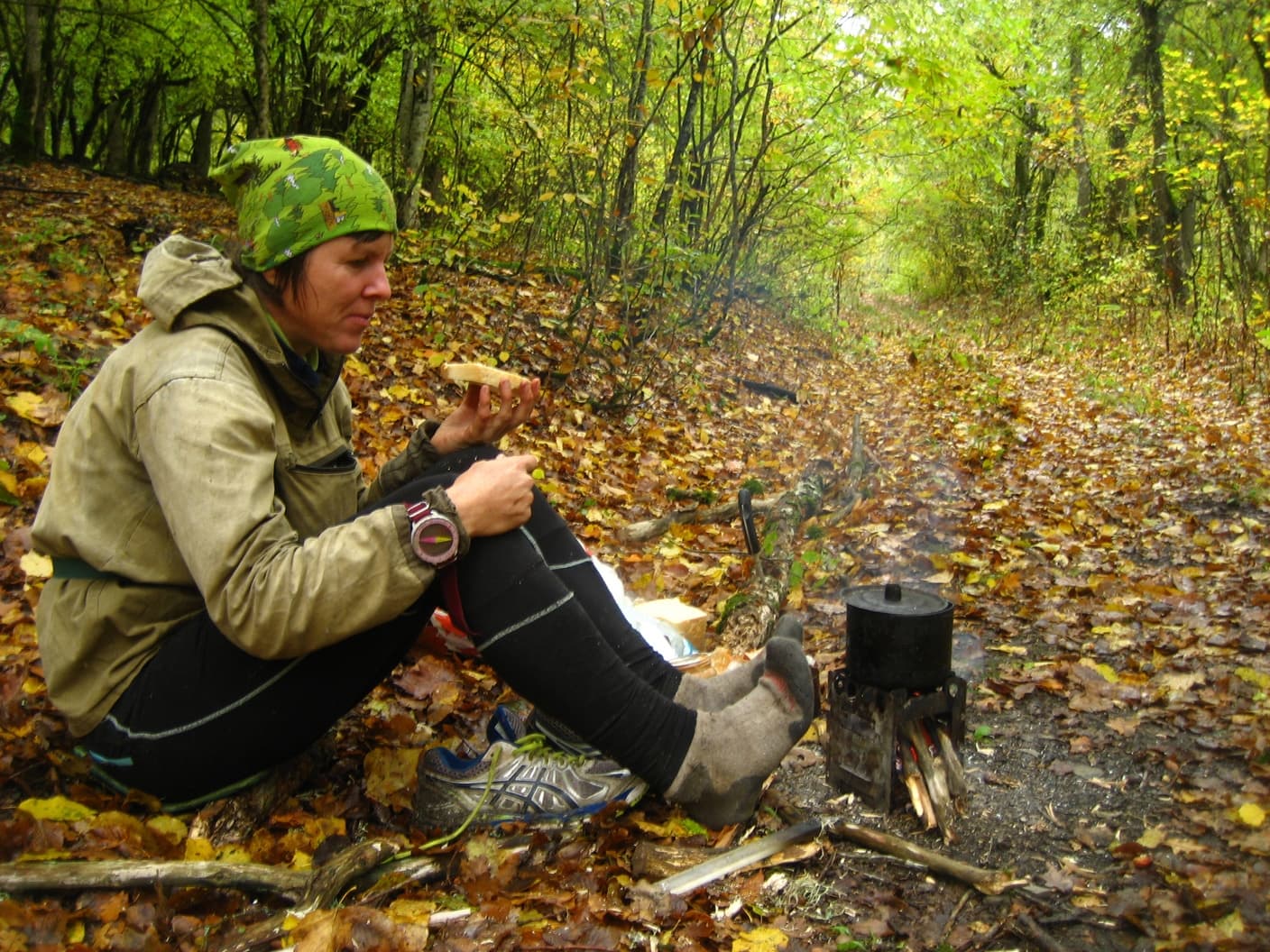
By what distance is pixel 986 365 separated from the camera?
12.0m

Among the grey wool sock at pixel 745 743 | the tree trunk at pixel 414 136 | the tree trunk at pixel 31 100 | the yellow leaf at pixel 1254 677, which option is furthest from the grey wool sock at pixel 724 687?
the tree trunk at pixel 31 100

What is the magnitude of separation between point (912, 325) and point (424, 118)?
1352cm

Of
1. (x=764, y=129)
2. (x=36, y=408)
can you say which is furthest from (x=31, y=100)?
(x=36, y=408)

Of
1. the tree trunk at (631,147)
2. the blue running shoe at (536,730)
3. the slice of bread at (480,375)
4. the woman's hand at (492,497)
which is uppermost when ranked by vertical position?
the tree trunk at (631,147)

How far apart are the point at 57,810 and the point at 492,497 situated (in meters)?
1.20

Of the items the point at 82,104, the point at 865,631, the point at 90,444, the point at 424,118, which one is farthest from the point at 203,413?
the point at 82,104

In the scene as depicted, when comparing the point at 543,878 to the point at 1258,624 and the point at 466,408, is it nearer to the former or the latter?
the point at 466,408

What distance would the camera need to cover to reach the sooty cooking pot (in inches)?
87.6

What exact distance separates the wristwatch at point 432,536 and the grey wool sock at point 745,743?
0.73 metres

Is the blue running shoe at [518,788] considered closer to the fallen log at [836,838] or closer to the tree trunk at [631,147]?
the fallen log at [836,838]

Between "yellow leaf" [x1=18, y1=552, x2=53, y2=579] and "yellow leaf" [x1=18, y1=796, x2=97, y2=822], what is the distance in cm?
130

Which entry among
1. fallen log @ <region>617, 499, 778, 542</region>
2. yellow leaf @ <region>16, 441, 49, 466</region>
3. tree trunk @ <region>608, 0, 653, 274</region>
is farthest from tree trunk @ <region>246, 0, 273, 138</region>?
fallen log @ <region>617, 499, 778, 542</region>

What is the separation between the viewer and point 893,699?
2271 mm

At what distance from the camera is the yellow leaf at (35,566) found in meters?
3.13
